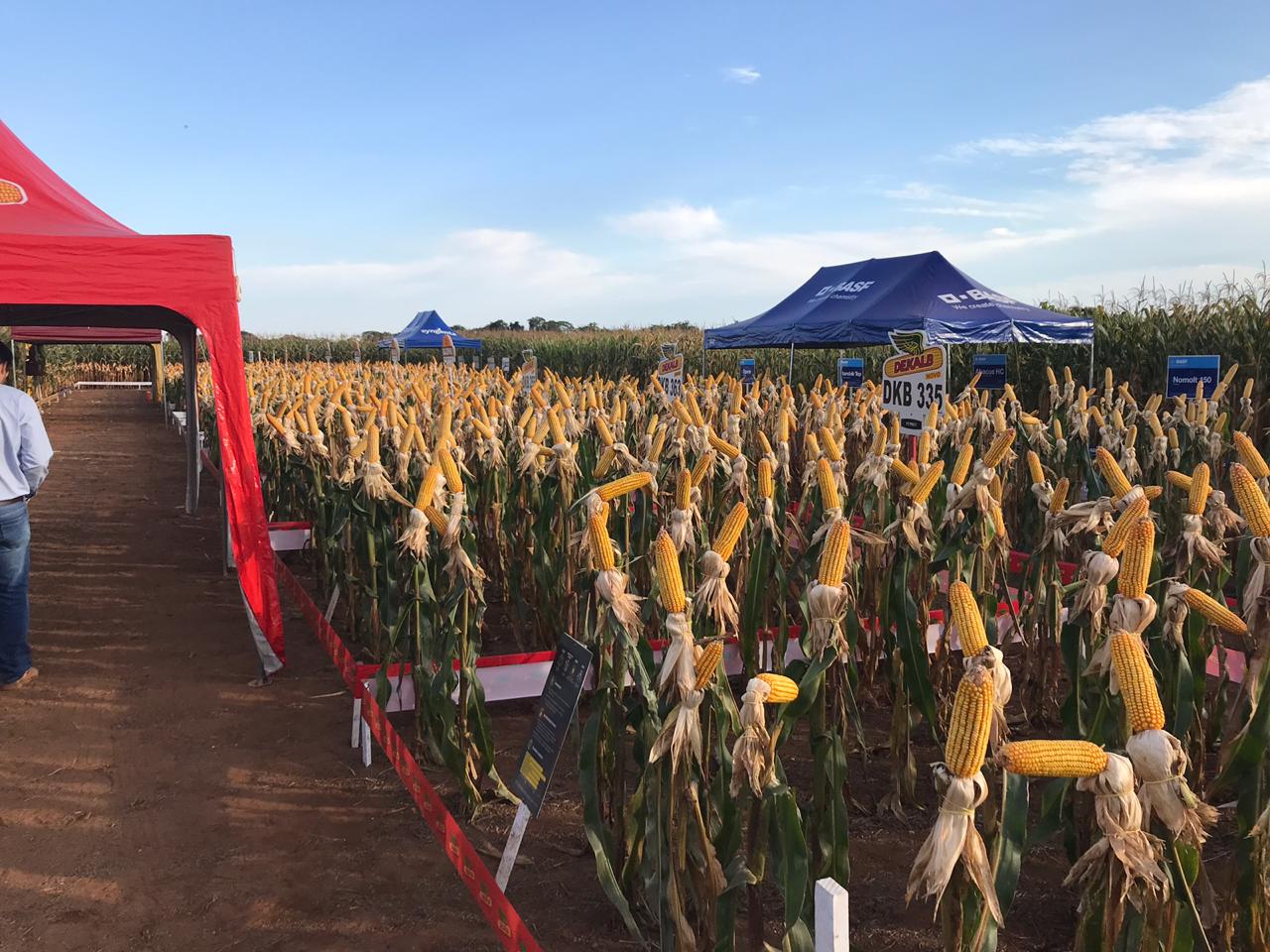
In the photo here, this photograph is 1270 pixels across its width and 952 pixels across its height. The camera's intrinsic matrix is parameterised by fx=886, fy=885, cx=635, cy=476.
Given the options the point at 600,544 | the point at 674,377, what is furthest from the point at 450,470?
the point at 674,377

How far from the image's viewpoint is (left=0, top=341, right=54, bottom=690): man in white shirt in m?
4.96

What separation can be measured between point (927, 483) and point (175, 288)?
171 inches

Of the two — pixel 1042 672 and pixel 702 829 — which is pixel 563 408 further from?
pixel 702 829

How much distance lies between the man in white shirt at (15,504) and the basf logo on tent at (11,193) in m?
1.16

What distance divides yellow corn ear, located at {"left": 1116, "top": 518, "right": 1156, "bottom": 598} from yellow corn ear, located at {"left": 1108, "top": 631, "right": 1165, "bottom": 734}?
379 millimetres

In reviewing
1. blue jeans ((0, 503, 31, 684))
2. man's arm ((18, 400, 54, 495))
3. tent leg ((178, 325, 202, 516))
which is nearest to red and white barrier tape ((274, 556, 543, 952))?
blue jeans ((0, 503, 31, 684))

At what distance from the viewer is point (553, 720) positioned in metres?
2.66

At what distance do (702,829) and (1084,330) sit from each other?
36.7 ft

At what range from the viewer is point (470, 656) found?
3.84 m

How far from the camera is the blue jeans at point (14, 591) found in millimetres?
5020

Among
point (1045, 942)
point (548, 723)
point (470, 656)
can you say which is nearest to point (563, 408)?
point (470, 656)

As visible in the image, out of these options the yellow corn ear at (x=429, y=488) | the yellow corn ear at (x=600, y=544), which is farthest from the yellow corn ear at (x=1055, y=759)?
the yellow corn ear at (x=429, y=488)

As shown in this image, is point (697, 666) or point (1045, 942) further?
point (1045, 942)

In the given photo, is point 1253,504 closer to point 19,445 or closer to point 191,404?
point 19,445
